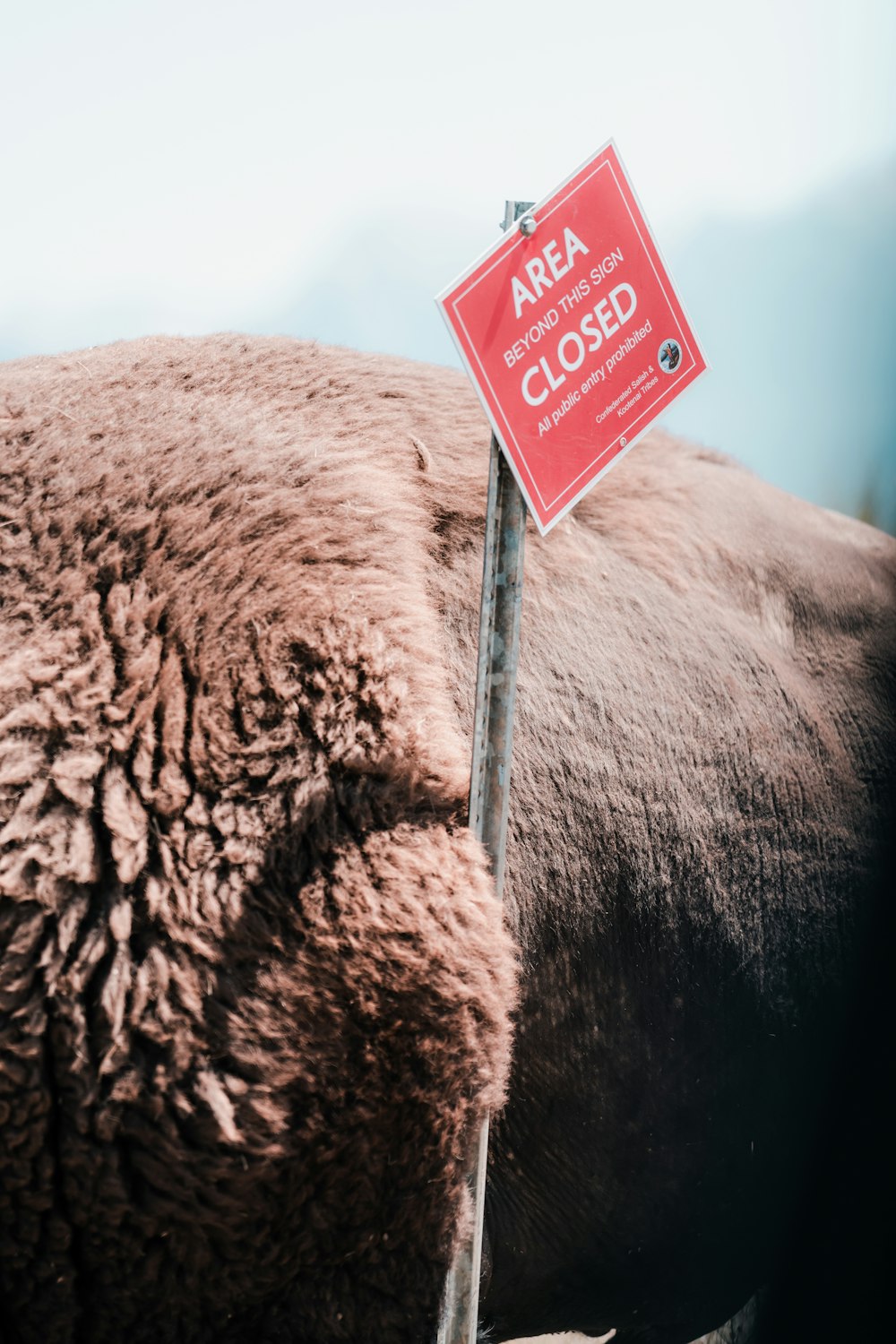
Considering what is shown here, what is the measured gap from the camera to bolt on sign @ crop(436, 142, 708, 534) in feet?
4.23

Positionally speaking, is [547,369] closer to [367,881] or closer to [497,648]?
[497,648]

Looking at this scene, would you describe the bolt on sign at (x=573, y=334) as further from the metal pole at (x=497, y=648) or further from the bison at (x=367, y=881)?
the bison at (x=367, y=881)

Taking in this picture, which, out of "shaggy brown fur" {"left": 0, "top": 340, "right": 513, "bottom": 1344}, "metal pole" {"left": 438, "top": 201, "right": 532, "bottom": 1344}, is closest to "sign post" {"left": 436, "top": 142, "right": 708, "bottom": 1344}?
"metal pole" {"left": 438, "top": 201, "right": 532, "bottom": 1344}

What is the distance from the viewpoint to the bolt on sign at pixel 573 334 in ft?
4.23

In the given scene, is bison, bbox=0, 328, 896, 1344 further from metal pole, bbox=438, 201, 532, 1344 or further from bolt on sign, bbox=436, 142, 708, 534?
bolt on sign, bbox=436, 142, 708, 534

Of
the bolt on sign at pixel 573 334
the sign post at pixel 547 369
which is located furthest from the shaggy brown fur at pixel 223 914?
the bolt on sign at pixel 573 334

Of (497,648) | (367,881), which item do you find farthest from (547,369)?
(367,881)

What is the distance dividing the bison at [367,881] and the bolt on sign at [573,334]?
0.37m

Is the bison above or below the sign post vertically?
below

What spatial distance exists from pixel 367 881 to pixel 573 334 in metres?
0.78

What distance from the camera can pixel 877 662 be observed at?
7.98 ft

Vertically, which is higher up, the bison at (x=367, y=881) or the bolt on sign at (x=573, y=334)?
the bolt on sign at (x=573, y=334)

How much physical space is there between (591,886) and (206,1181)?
83 cm

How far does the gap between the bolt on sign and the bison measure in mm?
368
